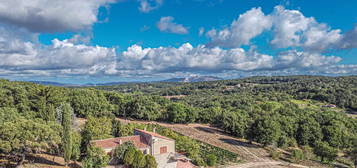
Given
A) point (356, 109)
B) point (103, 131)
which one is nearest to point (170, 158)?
point (103, 131)

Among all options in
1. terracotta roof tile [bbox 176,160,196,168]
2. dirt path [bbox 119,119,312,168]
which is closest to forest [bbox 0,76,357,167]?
terracotta roof tile [bbox 176,160,196,168]

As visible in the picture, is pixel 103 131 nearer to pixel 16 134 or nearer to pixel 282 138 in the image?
pixel 16 134

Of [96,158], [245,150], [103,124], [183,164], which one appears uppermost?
[103,124]

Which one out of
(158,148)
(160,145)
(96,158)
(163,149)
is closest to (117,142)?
(96,158)

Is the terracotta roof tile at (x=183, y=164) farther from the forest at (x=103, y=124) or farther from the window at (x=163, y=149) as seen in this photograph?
the window at (x=163, y=149)

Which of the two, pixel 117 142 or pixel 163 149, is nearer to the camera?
pixel 117 142

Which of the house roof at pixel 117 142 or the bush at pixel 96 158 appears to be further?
the house roof at pixel 117 142

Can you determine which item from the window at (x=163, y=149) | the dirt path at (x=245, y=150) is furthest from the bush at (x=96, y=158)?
the dirt path at (x=245, y=150)

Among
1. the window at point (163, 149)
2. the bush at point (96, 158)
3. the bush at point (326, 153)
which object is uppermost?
the bush at point (96, 158)

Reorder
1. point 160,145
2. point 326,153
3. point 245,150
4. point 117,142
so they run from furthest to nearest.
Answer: point 245,150, point 326,153, point 160,145, point 117,142

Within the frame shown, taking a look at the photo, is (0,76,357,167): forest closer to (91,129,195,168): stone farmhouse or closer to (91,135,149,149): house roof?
(91,135,149,149): house roof

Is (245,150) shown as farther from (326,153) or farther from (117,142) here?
(117,142)

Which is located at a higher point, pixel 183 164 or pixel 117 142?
pixel 117 142
